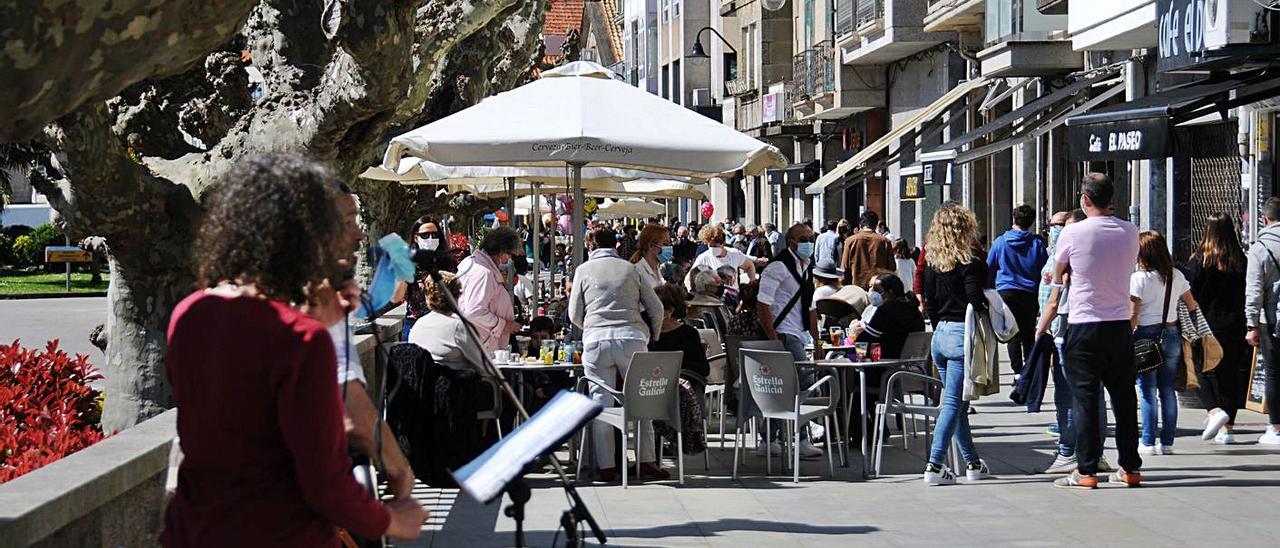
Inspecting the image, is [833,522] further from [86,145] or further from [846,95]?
[846,95]

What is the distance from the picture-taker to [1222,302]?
13250 mm

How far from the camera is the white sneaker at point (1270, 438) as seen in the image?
12758mm

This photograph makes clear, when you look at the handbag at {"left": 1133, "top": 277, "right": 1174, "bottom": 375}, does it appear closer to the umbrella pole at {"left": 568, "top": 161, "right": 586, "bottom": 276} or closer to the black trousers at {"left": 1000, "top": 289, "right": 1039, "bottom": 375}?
the black trousers at {"left": 1000, "top": 289, "right": 1039, "bottom": 375}

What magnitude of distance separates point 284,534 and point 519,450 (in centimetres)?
80

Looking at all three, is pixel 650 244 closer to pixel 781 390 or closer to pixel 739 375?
pixel 739 375

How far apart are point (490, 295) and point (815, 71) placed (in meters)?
32.8

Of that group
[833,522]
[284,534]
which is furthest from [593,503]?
[284,534]

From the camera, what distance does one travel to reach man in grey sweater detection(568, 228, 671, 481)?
1128cm

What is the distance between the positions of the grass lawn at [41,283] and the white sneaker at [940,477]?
118 ft

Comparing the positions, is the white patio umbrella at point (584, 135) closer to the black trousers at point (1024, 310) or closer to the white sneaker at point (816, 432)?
the white sneaker at point (816, 432)

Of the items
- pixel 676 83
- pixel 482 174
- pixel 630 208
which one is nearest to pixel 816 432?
pixel 482 174

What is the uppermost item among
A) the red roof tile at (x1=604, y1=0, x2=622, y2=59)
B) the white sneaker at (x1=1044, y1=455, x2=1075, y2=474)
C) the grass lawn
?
the red roof tile at (x1=604, y1=0, x2=622, y2=59)

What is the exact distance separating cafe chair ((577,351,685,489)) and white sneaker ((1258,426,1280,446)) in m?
4.35

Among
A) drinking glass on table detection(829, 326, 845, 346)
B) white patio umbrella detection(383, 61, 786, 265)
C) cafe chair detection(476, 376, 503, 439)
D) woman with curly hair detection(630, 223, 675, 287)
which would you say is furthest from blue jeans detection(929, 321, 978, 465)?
woman with curly hair detection(630, 223, 675, 287)
